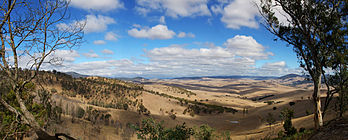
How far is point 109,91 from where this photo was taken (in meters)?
49.1

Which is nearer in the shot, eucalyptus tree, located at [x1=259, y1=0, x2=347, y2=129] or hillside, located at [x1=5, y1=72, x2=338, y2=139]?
eucalyptus tree, located at [x1=259, y1=0, x2=347, y2=129]

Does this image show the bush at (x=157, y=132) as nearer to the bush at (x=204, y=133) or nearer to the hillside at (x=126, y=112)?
the bush at (x=204, y=133)

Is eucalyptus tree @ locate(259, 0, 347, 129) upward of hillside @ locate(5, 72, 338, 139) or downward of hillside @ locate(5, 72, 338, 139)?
upward

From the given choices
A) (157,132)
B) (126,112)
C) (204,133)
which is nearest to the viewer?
(157,132)

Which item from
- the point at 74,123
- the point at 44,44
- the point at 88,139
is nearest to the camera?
the point at 44,44

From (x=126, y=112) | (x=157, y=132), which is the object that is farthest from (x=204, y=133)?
(x=126, y=112)

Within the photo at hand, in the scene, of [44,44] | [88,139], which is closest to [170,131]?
[44,44]

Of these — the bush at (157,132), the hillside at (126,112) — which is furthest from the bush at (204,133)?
the hillside at (126,112)

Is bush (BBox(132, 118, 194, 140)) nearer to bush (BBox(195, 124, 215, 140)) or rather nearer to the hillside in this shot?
bush (BBox(195, 124, 215, 140))

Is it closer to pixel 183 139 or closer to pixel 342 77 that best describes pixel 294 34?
pixel 342 77

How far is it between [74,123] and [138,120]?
11343 mm

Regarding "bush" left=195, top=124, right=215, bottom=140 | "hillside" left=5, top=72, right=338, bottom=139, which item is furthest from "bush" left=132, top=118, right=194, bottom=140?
"hillside" left=5, top=72, right=338, bottom=139

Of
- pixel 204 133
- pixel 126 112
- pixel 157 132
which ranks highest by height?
pixel 157 132

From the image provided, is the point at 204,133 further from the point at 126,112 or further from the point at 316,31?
the point at 126,112
